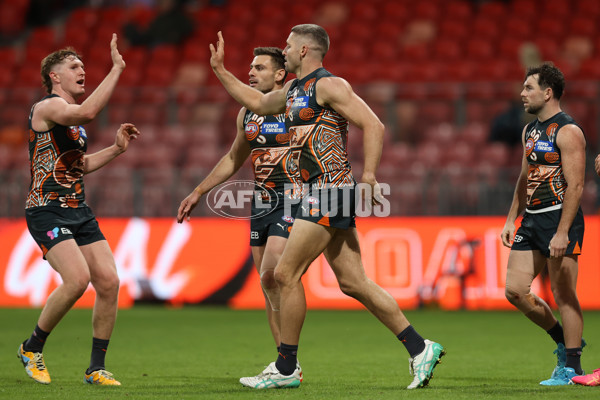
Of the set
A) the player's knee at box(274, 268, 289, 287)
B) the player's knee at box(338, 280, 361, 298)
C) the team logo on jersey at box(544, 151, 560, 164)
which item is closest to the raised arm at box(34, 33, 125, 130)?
the player's knee at box(274, 268, 289, 287)

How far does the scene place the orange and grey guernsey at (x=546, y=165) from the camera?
261 inches

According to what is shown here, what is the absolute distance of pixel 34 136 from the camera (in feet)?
22.7

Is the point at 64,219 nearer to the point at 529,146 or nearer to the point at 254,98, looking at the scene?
the point at 254,98

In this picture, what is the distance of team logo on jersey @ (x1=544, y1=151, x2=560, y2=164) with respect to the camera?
21.7ft

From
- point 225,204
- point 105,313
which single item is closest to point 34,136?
point 105,313

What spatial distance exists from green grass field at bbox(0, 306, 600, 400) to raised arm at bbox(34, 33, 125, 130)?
1936 mm

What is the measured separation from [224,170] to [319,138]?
1.31 m

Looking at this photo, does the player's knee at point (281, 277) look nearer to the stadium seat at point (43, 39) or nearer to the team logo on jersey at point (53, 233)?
the team logo on jersey at point (53, 233)

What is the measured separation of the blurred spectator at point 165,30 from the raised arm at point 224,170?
13.8 meters

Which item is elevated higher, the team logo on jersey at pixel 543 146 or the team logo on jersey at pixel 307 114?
the team logo on jersey at pixel 307 114

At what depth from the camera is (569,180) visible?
650 cm

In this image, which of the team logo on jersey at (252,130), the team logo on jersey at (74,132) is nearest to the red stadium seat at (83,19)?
the team logo on jersey at (252,130)

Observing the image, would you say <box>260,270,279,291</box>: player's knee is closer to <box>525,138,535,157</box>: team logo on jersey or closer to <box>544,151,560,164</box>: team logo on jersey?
<box>525,138,535,157</box>: team logo on jersey

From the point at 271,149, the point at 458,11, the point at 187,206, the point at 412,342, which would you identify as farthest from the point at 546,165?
the point at 458,11
